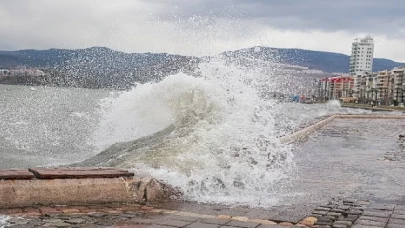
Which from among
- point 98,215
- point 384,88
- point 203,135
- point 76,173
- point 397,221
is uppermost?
point 384,88

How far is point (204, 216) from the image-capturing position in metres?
5.42

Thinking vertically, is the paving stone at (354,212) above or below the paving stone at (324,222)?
above

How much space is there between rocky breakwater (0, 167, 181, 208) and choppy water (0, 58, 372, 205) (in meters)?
0.69

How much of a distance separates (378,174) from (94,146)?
26.7 ft

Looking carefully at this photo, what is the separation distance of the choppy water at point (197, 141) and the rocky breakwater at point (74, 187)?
0.69 meters

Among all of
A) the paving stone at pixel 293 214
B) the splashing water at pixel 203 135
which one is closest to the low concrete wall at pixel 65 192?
the splashing water at pixel 203 135

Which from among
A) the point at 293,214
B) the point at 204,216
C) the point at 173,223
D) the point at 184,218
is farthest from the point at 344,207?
the point at 173,223

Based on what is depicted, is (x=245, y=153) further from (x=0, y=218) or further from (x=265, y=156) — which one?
(x=0, y=218)

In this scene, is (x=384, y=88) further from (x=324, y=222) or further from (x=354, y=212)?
(x=324, y=222)

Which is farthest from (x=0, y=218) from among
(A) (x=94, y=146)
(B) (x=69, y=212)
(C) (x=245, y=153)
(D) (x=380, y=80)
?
(D) (x=380, y=80)

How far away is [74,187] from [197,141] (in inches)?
159

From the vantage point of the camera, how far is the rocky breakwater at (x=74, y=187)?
5.46 m

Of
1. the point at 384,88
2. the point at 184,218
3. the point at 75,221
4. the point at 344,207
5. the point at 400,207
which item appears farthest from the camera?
the point at 384,88

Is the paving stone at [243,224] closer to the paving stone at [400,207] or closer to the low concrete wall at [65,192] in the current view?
the low concrete wall at [65,192]
